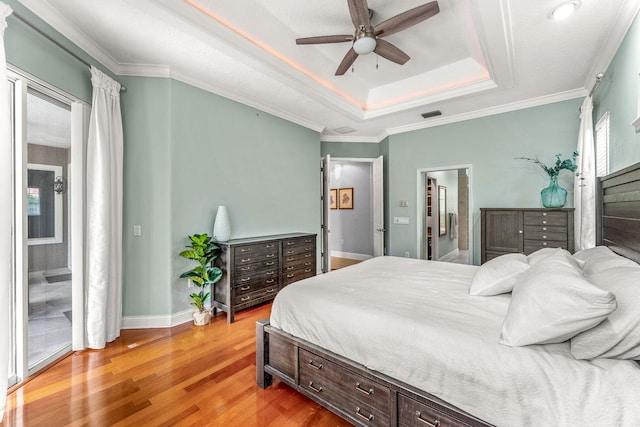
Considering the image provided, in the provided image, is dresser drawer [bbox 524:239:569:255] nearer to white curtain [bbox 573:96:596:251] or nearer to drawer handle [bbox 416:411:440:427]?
white curtain [bbox 573:96:596:251]

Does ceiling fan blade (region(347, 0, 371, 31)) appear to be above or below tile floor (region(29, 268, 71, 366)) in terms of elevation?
above

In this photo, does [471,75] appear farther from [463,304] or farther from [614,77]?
[463,304]

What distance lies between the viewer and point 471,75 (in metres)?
3.62

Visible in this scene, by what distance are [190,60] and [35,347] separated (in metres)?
2.91

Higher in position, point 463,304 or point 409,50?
point 409,50

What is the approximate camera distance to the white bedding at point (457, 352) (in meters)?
0.98

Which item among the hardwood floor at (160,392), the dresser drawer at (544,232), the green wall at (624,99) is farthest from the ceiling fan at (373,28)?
the hardwood floor at (160,392)

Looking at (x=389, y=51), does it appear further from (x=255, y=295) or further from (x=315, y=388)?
(x=255, y=295)

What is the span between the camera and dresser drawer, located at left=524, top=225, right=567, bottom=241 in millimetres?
3404

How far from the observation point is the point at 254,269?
3447 millimetres

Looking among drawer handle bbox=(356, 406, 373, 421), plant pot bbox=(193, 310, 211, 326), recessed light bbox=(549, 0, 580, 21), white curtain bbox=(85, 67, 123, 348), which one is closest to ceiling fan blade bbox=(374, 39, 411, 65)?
recessed light bbox=(549, 0, 580, 21)

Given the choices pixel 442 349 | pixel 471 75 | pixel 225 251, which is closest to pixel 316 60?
pixel 471 75

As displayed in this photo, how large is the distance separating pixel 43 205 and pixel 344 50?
3.38m

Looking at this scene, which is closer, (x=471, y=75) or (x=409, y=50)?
(x=409, y=50)
